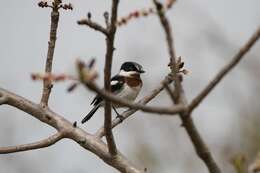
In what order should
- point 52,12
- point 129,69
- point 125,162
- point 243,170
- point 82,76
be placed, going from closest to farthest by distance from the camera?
point 82,76
point 243,170
point 125,162
point 52,12
point 129,69

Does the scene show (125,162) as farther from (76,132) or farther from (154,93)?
(154,93)

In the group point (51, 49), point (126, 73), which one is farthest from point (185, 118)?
point (126, 73)

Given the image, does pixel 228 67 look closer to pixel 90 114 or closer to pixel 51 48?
pixel 51 48

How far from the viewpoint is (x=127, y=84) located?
Answer: 283 inches

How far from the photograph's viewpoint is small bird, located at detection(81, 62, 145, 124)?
7152mm

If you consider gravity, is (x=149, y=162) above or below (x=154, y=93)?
below

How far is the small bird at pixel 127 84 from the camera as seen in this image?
7.15m

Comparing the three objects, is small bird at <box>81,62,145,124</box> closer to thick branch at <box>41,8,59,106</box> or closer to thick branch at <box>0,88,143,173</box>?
thick branch at <box>41,8,59,106</box>

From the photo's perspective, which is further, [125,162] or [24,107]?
[24,107]

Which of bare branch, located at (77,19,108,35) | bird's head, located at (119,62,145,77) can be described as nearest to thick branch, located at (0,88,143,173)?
bare branch, located at (77,19,108,35)

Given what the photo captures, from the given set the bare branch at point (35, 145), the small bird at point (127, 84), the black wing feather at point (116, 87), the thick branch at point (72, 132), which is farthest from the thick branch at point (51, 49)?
the black wing feather at point (116, 87)

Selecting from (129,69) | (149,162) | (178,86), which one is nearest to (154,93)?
(178,86)

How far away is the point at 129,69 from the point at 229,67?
5818 millimetres

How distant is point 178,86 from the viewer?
189cm
